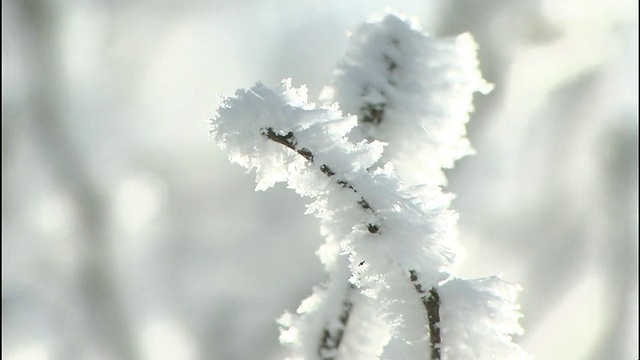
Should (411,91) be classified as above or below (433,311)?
above

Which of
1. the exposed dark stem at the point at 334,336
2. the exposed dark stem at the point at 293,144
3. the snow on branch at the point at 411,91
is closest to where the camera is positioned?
the exposed dark stem at the point at 293,144

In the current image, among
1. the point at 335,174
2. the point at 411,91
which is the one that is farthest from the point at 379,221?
the point at 411,91

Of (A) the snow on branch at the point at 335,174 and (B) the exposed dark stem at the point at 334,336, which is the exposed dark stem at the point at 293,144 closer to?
(A) the snow on branch at the point at 335,174

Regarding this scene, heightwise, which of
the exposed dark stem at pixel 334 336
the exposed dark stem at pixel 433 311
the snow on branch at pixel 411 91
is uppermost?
the snow on branch at pixel 411 91

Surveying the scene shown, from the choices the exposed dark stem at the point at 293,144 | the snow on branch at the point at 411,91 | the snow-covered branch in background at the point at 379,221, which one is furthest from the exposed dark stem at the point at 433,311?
the snow on branch at the point at 411,91

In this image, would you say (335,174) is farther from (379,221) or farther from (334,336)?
(334,336)
